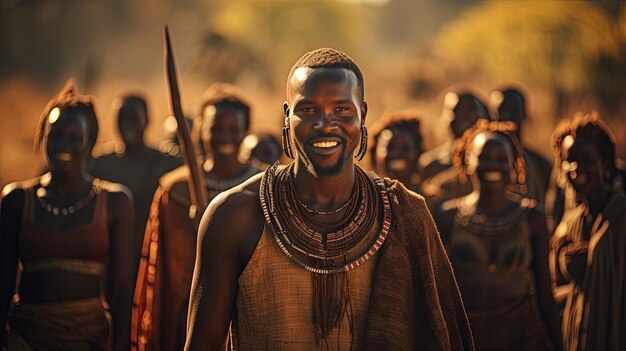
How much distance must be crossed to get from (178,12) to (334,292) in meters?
36.6

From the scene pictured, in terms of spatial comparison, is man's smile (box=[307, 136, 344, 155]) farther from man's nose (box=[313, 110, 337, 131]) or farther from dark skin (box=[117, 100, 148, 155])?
dark skin (box=[117, 100, 148, 155])

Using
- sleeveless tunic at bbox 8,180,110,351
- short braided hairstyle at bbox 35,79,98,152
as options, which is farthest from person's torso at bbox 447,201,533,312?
short braided hairstyle at bbox 35,79,98,152

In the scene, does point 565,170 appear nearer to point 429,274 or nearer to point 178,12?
point 429,274

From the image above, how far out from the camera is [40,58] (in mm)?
32344

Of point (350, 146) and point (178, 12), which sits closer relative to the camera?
point (350, 146)

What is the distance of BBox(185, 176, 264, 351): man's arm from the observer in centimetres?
381

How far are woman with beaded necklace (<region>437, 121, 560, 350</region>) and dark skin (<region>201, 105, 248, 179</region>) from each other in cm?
162

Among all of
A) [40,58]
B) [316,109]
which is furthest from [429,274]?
[40,58]

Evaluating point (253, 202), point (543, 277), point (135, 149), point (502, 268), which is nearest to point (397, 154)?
point (502, 268)

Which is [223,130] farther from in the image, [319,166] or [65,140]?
[319,166]

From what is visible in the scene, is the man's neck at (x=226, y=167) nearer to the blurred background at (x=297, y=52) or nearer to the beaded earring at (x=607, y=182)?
the beaded earring at (x=607, y=182)

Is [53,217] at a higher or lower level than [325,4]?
lower

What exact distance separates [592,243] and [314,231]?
3406 millimetres

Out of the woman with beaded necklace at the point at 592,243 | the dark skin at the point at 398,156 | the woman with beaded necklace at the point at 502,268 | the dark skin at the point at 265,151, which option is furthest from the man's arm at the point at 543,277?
the dark skin at the point at 265,151
